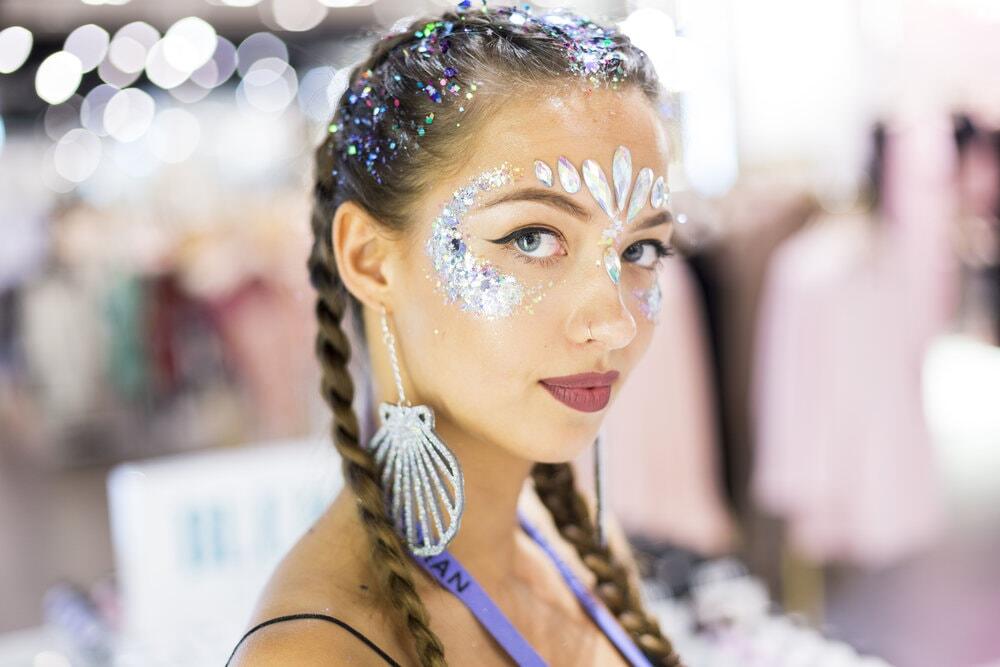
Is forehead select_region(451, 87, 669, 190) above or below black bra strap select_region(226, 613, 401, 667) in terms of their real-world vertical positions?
above

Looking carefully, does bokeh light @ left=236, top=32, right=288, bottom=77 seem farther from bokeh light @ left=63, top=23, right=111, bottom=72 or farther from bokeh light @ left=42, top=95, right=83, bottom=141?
bokeh light @ left=42, top=95, right=83, bottom=141

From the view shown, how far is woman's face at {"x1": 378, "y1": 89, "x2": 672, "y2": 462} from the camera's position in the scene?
117cm

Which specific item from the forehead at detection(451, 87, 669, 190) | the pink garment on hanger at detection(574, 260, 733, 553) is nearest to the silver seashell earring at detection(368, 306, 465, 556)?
the forehead at detection(451, 87, 669, 190)

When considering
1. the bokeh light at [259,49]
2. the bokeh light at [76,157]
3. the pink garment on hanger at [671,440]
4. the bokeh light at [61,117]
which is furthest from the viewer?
the bokeh light at [259,49]

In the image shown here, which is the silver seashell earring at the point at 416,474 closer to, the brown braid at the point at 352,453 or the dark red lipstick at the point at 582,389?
the brown braid at the point at 352,453

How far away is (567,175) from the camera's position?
3.81ft

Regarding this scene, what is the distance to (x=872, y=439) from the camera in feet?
11.2

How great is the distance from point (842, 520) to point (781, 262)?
0.92 m

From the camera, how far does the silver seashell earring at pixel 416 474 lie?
123 centimetres

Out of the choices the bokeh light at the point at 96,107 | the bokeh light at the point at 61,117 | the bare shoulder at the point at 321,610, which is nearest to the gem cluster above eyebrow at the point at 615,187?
the bare shoulder at the point at 321,610

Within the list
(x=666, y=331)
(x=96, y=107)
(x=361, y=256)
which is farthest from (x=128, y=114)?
(x=361, y=256)

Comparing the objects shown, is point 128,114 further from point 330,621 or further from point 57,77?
point 330,621

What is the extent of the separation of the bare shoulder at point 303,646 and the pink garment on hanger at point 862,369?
267 cm

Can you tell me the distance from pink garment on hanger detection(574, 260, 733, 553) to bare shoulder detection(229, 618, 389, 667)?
2597mm
